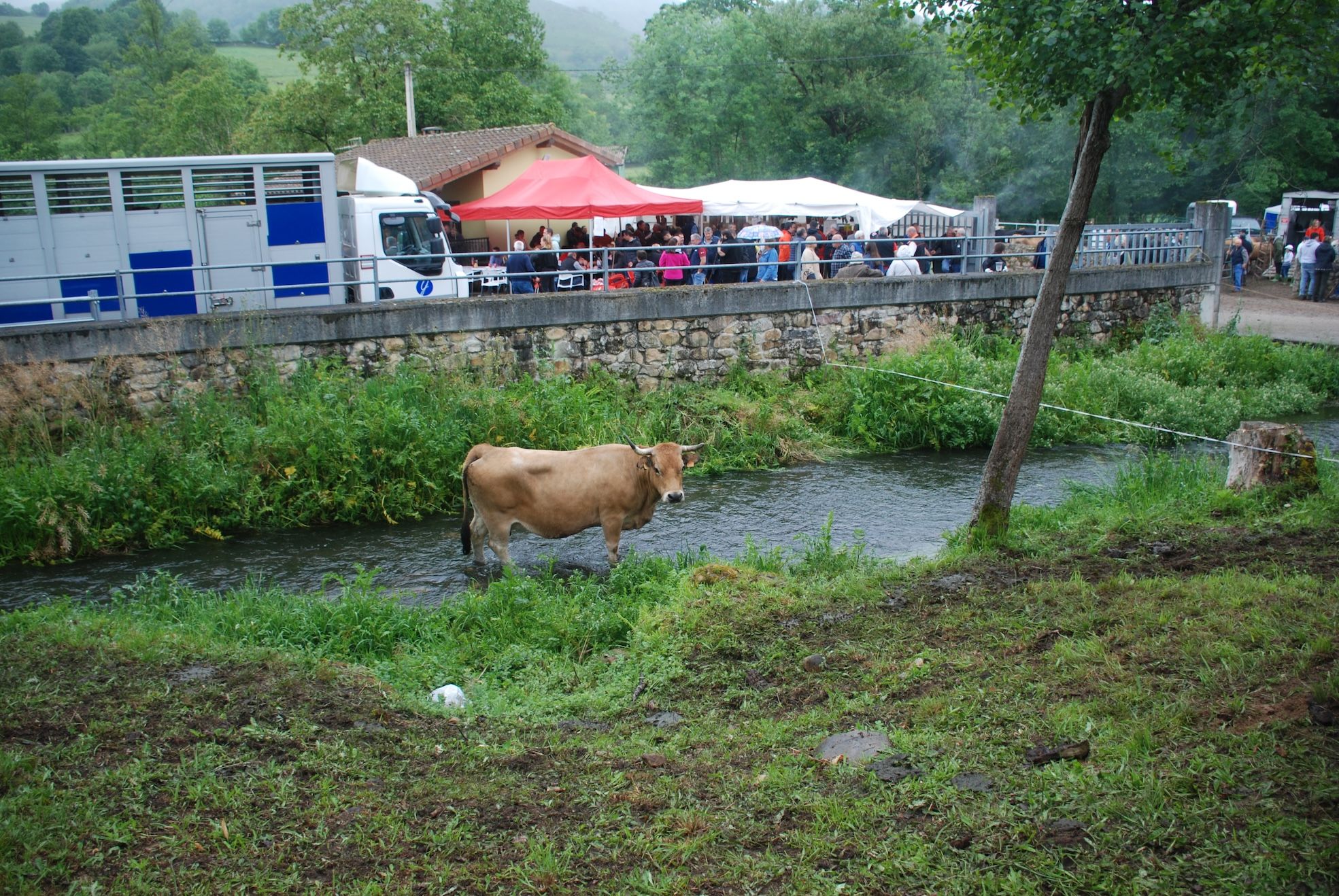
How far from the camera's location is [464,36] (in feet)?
126

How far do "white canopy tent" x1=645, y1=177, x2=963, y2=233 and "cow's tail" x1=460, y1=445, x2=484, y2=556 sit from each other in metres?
11.8

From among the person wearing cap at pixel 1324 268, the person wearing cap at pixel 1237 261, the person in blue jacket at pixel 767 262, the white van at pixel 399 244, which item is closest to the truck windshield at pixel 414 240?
the white van at pixel 399 244

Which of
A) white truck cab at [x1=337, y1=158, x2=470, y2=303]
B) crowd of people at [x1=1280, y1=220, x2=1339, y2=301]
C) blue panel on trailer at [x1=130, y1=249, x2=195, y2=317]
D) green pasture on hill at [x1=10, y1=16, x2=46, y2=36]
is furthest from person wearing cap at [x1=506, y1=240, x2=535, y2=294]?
green pasture on hill at [x1=10, y1=16, x2=46, y2=36]

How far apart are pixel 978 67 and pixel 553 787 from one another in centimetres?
742

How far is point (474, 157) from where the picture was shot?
89.1 ft

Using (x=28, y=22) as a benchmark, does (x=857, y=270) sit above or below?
below

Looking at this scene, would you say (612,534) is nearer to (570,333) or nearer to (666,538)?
(666,538)

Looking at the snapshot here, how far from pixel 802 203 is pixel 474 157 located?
9.84 m

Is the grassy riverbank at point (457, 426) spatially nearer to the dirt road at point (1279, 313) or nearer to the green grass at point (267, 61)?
the dirt road at point (1279, 313)

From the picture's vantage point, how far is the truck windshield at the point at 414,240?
58.0 feet

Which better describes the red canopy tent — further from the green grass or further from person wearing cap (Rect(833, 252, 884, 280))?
the green grass

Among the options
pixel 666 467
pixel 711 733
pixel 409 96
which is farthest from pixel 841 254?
pixel 409 96

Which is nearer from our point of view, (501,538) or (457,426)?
(501,538)

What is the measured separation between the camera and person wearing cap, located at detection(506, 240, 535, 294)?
16.3 meters
